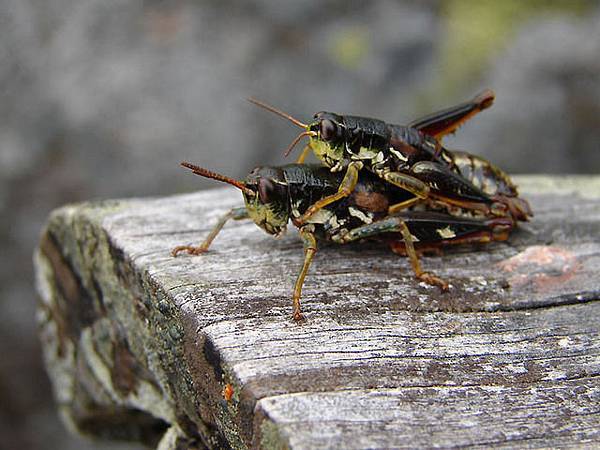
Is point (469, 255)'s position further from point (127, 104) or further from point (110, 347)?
point (127, 104)

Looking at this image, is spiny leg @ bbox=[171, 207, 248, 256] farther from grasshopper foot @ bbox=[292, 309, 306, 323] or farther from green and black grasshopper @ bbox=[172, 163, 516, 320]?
grasshopper foot @ bbox=[292, 309, 306, 323]

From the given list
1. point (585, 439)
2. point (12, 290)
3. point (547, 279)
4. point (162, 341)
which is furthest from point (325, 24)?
point (585, 439)

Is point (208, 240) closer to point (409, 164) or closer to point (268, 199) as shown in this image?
point (268, 199)

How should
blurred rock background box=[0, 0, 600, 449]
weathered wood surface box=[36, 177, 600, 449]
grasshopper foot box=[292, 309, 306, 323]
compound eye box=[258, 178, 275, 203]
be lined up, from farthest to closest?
blurred rock background box=[0, 0, 600, 449]
compound eye box=[258, 178, 275, 203]
grasshopper foot box=[292, 309, 306, 323]
weathered wood surface box=[36, 177, 600, 449]

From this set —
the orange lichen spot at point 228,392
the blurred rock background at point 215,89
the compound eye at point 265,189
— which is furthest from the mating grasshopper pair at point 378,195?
the blurred rock background at point 215,89

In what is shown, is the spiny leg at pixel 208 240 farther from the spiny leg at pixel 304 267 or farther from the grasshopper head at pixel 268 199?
the spiny leg at pixel 304 267

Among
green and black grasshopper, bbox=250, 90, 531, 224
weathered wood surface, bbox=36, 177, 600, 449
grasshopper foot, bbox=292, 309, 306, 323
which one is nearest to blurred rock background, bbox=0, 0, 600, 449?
weathered wood surface, bbox=36, 177, 600, 449
